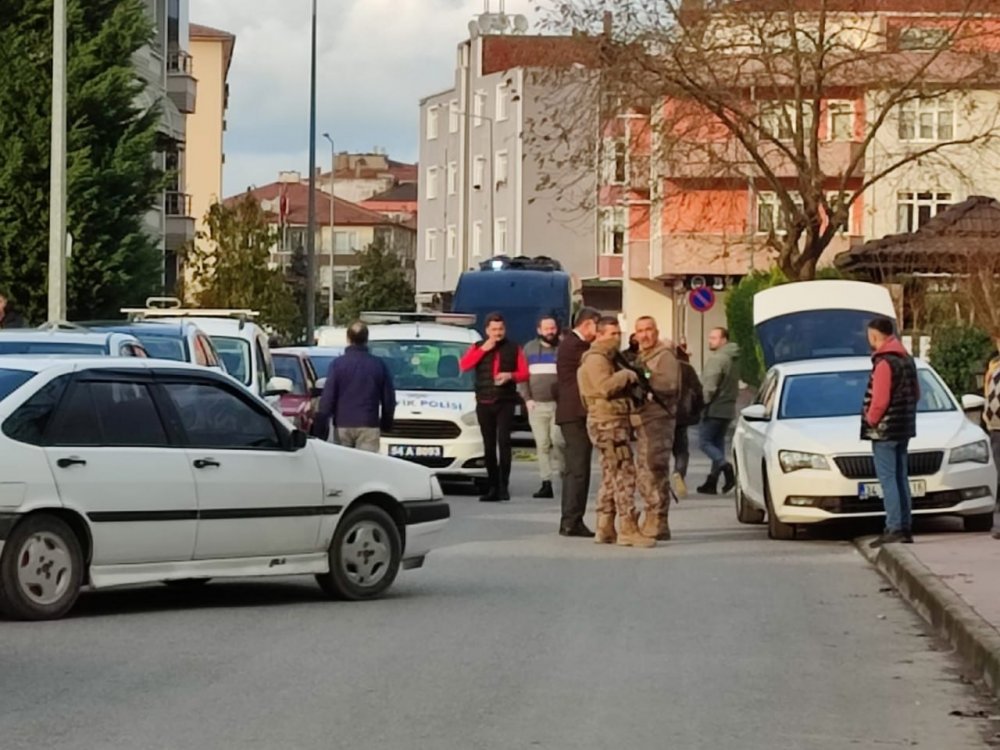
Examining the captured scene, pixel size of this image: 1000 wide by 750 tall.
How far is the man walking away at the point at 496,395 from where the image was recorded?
2400 centimetres

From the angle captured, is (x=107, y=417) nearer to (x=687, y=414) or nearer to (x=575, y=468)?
(x=575, y=468)

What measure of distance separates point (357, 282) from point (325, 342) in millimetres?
70977

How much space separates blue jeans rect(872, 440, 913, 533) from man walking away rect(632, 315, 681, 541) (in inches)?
73.8

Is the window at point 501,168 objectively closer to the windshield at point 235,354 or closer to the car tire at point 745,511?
the windshield at point 235,354

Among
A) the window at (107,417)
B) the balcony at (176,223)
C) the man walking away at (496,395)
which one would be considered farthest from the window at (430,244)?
the window at (107,417)

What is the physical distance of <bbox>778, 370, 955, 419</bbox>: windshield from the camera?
2012 centimetres

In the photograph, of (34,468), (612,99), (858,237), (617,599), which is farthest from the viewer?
(858,237)

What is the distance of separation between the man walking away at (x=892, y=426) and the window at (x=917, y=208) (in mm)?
50201

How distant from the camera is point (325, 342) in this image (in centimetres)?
4231

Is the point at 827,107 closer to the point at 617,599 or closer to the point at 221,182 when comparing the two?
the point at 617,599

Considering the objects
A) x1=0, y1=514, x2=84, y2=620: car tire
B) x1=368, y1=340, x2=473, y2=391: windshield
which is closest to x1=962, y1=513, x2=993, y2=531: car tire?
x1=368, y1=340, x2=473, y2=391: windshield

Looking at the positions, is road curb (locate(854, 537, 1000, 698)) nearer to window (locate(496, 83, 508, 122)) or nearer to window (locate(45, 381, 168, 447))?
window (locate(45, 381, 168, 447))

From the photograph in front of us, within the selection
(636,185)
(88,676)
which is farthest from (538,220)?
(88,676)

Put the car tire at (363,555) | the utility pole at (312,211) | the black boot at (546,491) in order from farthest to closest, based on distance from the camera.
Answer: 1. the utility pole at (312,211)
2. the black boot at (546,491)
3. the car tire at (363,555)
